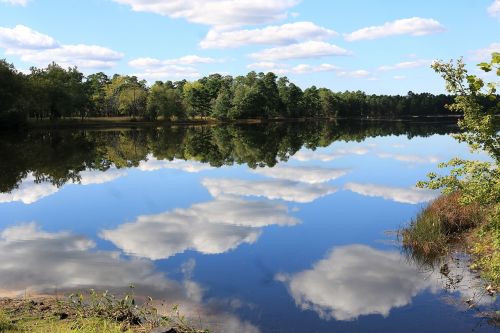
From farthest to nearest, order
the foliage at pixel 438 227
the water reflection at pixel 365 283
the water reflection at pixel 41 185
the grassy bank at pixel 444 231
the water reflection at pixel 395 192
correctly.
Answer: the water reflection at pixel 41 185 < the water reflection at pixel 395 192 < the foliage at pixel 438 227 < the grassy bank at pixel 444 231 < the water reflection at pixel 365 283

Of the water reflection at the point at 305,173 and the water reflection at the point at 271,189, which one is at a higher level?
the water reflection at the point at 305,173

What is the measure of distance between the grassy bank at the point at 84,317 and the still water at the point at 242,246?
1.37m

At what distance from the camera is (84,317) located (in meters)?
11.8

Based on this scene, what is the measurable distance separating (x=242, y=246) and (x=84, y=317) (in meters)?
10.1

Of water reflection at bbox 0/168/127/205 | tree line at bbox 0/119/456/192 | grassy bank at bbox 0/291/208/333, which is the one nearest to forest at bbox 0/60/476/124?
tree line at bbox 0/119/456/192

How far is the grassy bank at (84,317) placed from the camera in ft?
34.5

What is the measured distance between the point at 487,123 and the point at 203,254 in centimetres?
1345

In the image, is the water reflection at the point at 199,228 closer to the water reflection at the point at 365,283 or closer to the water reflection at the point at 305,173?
the water reflection at the point at 365,283

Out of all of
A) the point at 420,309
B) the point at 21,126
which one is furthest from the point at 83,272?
the point at 21,126

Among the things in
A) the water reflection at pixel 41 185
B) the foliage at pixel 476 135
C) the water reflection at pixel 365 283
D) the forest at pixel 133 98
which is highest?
the forest at pixel 133 98

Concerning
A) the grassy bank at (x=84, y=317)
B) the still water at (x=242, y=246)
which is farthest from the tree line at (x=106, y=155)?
the grassy bank at (x=84, y=317)

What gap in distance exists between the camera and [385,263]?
18516 millimetres

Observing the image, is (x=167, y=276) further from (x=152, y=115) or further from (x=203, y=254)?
(x=152, y=115)

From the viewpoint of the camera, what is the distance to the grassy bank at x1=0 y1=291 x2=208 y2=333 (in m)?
10.5
